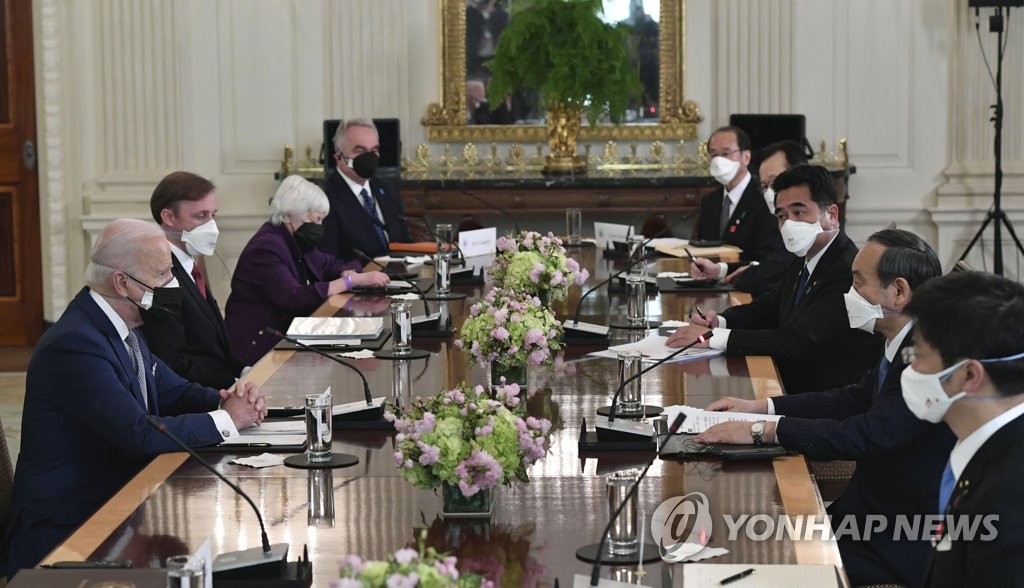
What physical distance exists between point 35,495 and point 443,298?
8.41 feet

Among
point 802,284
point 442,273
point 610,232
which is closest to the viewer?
point 802,284

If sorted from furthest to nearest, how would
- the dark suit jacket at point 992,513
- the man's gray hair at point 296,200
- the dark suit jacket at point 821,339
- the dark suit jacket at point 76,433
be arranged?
the man's gray hair at point 296,200, the dark suit jacket at point 821,339, the dark suit jacket at point 76,433, the dark suit jacket at point 992,513

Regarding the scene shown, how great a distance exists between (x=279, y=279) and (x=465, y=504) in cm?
332

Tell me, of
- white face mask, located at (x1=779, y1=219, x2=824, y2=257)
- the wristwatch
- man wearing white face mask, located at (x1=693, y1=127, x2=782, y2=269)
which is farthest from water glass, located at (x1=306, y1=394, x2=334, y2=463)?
man wearing white face mask, located at (x1=693, y1=127, x2=782, y2=269)

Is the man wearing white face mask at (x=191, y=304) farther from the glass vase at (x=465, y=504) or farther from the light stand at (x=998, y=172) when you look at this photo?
the light stand at (x=998, y=172)

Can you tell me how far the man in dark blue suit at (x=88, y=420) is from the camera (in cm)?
349

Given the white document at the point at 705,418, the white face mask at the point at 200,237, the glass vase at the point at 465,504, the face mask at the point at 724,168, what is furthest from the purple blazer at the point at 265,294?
the glass vase at the point at 465,504

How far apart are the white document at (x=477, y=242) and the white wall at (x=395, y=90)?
253cm

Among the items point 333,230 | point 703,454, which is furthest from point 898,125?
point 703,454

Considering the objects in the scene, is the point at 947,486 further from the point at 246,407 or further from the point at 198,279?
the point at 198,279

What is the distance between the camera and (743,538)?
2740 mm

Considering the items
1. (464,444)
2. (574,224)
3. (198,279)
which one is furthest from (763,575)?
(574,224)

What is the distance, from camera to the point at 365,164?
7.43 meters

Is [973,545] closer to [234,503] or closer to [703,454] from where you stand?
[703,454]
